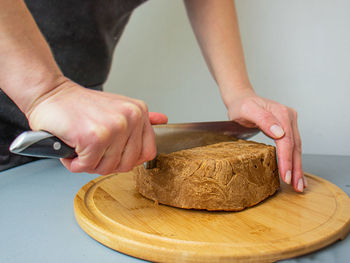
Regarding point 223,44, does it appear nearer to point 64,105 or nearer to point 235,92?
point 235,92

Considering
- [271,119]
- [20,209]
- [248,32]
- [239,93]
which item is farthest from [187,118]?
[20,209]

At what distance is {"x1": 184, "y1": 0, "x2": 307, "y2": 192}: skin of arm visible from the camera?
112cm

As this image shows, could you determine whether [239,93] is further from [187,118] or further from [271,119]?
[187,118]

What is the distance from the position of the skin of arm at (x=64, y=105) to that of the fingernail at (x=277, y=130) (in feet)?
1.58

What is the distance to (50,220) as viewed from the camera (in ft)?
3.25

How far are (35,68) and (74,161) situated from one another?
24 centimetres

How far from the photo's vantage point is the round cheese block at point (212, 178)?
0.95 meters

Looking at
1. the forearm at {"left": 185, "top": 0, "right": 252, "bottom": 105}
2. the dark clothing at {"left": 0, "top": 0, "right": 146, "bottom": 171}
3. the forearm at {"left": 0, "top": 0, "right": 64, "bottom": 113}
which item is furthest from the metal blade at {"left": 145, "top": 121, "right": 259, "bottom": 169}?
the dark clothing at {"left": 0, "top": 0, "right": 146, "bottom": 171}

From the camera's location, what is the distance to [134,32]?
249cm

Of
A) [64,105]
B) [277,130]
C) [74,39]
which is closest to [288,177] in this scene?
[277,130]

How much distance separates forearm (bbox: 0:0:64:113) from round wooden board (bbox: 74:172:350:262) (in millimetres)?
363

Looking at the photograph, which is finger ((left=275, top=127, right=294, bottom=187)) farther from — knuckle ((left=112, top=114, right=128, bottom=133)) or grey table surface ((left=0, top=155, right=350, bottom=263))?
knuckle ((left=112, top=114, right=128, bottom=133))

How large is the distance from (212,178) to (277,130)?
0.32 meters

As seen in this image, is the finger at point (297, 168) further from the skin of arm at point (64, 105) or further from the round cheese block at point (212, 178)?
the skin of arm at point (64, 105)
